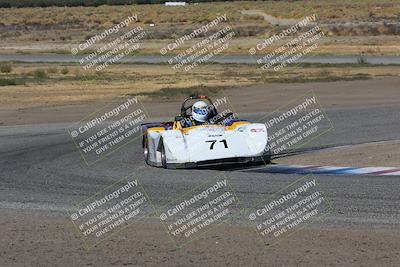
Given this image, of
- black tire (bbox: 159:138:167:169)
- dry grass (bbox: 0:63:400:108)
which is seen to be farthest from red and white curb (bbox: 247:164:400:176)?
dry grass (bbox: 0:63:400:108)

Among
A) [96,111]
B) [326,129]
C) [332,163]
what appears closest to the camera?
[332,163]

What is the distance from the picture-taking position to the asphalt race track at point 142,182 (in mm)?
11375

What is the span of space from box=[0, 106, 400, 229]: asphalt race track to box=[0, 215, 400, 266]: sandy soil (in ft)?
2.46

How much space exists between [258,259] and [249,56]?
144ft

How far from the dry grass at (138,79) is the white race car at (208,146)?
15262mm

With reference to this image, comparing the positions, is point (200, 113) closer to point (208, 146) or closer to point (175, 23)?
point (208, 146)

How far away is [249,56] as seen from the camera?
52.5 metres

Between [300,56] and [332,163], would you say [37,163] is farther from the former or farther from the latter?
[300,56]

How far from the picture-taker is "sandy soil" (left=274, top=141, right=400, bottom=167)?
52.2 ft

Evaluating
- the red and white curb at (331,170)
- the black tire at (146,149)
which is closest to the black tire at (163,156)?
the black tire at (146,149)

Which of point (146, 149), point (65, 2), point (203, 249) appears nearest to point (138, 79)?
point (146, 149)

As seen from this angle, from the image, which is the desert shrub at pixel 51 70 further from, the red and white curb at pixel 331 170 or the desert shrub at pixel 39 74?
the red and white curb at pixel 331 170

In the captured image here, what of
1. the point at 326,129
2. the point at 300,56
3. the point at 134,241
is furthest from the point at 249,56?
the point at 134,241

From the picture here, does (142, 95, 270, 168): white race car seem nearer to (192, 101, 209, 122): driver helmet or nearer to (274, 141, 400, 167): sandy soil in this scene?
(192, 101, 209, 122): driver helmet
